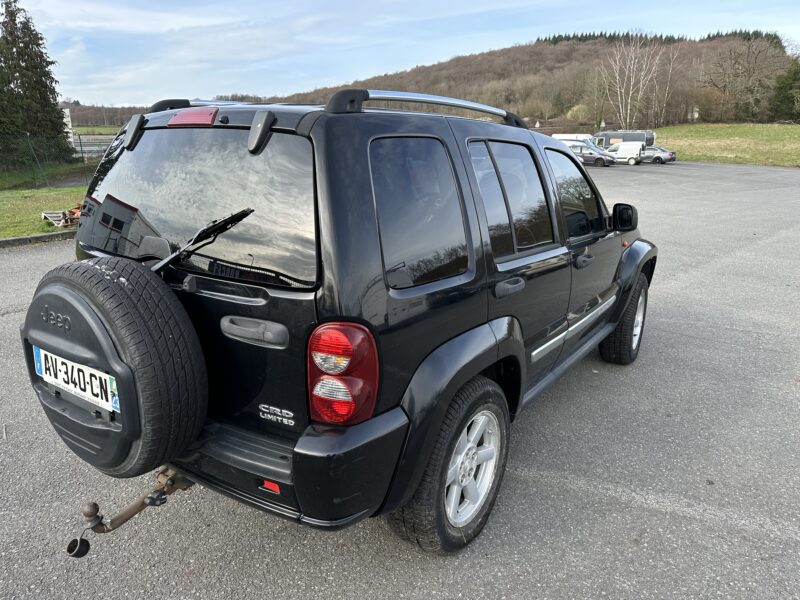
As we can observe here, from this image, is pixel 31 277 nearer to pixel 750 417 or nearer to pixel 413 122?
pixel 413 122

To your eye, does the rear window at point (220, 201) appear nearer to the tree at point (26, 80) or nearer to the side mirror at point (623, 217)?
the side mirror at point (623, 217)

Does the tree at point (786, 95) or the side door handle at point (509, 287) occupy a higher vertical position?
the tree at point (786, 95)

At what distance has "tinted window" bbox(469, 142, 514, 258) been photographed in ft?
8.35

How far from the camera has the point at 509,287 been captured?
256cm

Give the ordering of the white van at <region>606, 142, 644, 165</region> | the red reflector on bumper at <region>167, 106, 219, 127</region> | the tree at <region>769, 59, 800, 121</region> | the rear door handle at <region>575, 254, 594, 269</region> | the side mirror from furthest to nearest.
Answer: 1. the tree at <region>769, 59, 800, 121</region>
2. the white van at <region>606, 142, 644, 165</region>
3. the side mirror
4. the rear door handle at <region>575, 254, 594, 269</region>
5. the red reflector on bumper at <region>167, 106, 219, 127</region>

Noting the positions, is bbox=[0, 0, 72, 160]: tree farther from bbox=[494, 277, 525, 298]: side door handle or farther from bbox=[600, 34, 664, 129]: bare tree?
bbox=[600, 34, 664, 129]: bare tree

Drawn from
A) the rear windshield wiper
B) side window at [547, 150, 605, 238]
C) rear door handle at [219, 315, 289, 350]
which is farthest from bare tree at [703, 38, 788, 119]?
rear door handle at [219, 315, 289, 350]

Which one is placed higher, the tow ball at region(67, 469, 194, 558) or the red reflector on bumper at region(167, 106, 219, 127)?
the red reflector on bumper at region(167, 106, 219, 127)

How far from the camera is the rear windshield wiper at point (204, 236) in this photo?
2.03m

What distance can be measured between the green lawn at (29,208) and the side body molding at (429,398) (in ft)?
31.4

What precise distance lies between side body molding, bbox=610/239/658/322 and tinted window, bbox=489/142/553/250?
1362 mm

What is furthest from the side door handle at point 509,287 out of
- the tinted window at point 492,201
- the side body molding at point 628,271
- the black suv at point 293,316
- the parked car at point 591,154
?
the parked car at point 591,154

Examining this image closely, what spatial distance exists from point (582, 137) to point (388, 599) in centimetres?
3671

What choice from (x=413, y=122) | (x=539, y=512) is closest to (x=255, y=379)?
(x=413, y=122)
